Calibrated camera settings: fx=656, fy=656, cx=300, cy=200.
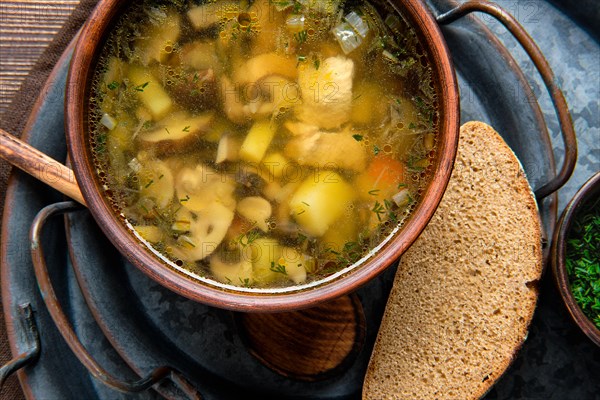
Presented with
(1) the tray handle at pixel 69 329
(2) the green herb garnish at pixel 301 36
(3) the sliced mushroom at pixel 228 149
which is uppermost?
(2) the green herb garnish at pixel 301 36

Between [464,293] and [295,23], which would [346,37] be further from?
[464,293]

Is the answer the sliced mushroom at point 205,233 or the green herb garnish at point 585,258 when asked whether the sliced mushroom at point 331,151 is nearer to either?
the sliced mushroom at point 205,233

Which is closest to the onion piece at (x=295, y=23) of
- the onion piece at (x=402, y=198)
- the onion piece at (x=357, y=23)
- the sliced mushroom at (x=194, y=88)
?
the onion piece at (x=357, y=23)

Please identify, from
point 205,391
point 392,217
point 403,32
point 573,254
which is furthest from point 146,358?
point 573,254

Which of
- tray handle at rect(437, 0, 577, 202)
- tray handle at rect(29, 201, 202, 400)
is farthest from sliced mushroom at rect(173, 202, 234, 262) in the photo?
tray handle at rect(437, 0, 577, 202)

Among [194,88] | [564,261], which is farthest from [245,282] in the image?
[564,261]

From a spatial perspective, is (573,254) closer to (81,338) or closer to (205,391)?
(205,391)
